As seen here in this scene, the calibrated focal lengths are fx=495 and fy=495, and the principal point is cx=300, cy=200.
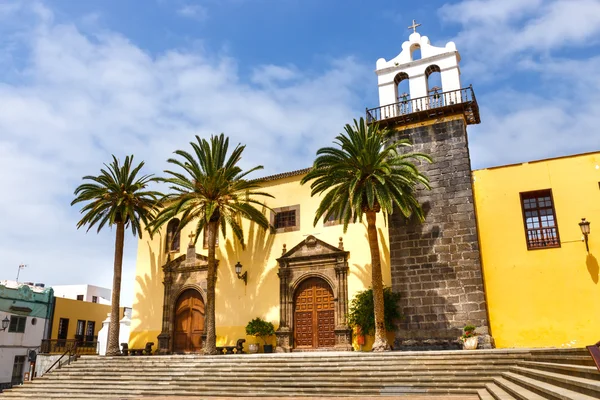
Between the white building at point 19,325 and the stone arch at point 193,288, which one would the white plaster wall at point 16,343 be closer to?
the white building at point 19,325

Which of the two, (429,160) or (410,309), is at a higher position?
(429,160)

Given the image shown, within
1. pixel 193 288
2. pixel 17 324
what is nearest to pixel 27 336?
pixel 17 324

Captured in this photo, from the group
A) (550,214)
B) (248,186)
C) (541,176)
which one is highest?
(248,186)

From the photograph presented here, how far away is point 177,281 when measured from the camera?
25031 millimetres

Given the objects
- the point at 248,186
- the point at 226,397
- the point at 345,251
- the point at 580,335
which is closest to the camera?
the point at 226,397

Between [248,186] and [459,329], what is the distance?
10.9 meters

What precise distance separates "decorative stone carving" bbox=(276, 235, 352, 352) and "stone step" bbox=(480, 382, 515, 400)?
8.34 metres

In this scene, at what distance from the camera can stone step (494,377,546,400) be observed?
823 centimetres

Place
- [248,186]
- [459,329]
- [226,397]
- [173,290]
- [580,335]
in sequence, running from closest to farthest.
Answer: [226,397]
[580,335]
[459,329]
[248,186]
[173,290]

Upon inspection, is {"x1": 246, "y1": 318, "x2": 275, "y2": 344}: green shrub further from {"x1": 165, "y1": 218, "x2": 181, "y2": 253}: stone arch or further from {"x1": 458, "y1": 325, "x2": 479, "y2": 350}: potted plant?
{"x1": 458, "y1": 325, "x2": 479, "y2": 350}: potted plant

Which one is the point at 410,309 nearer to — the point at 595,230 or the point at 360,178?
the point at 360,178

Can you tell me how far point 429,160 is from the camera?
1823cm

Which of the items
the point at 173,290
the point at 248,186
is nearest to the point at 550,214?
the point at 248,186

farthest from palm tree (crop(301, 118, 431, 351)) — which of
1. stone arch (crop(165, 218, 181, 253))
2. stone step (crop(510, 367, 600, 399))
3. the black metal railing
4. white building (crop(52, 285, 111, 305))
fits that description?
white building (crop(52, 285, 111, 305))
